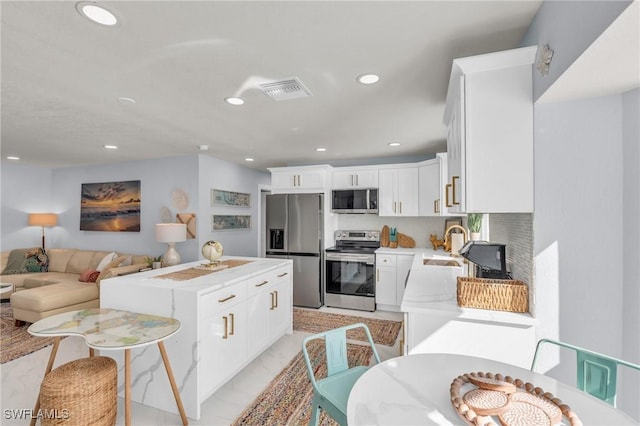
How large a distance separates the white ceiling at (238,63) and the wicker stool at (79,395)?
1.87 meters

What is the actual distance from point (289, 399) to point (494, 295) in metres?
1.62

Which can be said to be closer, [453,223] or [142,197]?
[453,223]

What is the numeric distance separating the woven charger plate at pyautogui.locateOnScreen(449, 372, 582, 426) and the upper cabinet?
0.86 m

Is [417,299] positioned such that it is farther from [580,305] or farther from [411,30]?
[411,30]

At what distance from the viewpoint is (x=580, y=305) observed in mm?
1443

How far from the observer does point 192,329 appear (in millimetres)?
2002

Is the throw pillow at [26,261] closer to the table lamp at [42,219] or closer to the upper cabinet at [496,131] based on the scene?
the table lamp at [42,219]

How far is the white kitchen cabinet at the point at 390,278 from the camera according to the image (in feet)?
13.9

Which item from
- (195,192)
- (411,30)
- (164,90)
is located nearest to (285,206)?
(195,192)

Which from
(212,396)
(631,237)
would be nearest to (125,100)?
(212,396)

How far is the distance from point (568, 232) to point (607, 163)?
0.36 meters

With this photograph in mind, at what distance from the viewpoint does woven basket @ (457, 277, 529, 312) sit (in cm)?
163

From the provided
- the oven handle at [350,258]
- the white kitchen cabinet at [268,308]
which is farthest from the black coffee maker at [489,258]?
the oven handle at [350,258]

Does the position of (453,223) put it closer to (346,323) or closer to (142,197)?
(346,323)
